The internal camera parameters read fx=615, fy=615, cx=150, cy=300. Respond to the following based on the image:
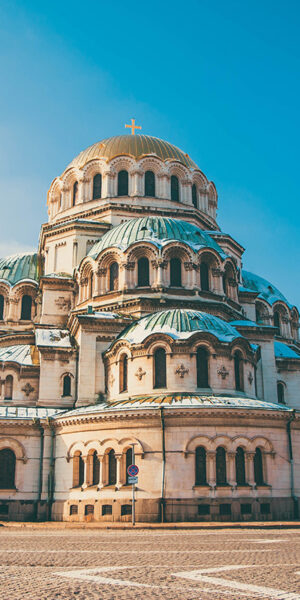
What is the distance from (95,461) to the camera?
85.4ft

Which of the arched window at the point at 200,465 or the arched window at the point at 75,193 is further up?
the arched window at the point at 75,193

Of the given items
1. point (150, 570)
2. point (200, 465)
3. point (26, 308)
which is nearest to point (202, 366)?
point (200, 465)

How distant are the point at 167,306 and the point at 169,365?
196 inches

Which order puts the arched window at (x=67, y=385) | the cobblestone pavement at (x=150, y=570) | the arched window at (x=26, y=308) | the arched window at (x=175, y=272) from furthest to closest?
the arched window at (x=26, y=308) < the arched window at (x=175, y=272) < the arched window at (x=67, y=385) < the cobblestone pavement at (x=150, y=570)

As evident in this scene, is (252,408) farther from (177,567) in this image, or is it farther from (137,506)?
(177,567)

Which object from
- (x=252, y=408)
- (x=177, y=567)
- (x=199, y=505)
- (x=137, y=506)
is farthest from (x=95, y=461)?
(x=177, y=567)

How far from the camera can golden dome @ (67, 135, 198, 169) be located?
134 feet

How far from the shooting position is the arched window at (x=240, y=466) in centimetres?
2467

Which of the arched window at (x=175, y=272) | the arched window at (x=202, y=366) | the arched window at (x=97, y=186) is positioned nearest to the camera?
the arched window at (x=202, y=366)

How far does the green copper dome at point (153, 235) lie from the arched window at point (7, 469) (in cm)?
1149

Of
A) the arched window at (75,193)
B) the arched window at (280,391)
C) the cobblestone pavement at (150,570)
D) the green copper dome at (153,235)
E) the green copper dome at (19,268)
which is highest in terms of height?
the arched window at (75,193)

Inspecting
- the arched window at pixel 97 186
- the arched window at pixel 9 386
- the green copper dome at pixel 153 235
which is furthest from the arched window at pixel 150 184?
the arched window at pixel 9 386

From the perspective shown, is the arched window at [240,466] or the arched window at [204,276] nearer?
the arched window at [240,466]

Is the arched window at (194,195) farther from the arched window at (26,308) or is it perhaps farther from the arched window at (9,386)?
the arched window at (9,386)
